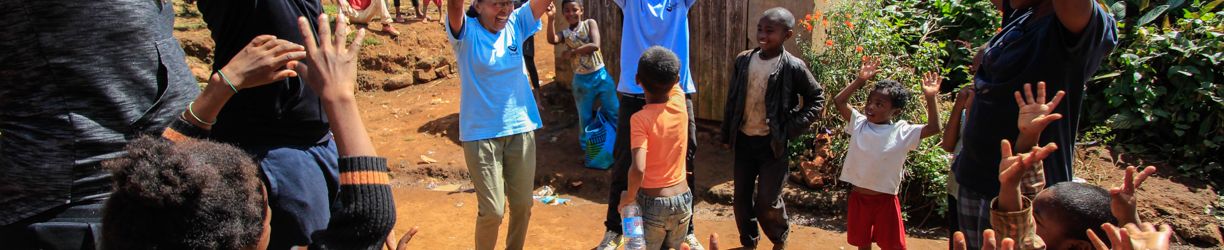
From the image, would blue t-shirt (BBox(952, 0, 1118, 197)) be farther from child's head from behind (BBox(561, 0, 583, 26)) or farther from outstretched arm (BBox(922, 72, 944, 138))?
child's head from behind (BBox(561, 0, 583, 26))

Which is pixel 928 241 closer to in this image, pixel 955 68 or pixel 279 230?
pixel 955 68

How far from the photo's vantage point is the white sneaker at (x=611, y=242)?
4.88 m

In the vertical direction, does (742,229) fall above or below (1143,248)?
below

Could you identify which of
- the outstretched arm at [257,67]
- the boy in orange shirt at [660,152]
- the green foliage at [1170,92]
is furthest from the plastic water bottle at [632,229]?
the green foliage at [1170,92]

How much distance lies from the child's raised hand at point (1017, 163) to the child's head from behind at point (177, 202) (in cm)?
192

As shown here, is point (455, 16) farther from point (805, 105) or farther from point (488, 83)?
point (805, 105)

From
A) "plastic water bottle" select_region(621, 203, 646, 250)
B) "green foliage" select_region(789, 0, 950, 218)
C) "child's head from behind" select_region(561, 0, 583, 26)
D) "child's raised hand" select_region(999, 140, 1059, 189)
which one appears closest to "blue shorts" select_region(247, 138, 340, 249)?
"plastic water bottle" select_region(621, 203, 646, 250)

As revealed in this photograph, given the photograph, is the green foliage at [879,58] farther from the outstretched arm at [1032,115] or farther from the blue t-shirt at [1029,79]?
the outstretched arm at [1032,115]

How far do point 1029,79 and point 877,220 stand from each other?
1489 mm

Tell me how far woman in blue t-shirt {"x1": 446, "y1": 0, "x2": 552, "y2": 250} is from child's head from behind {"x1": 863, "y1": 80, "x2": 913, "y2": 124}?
1646mm

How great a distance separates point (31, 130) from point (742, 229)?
11.3 feet

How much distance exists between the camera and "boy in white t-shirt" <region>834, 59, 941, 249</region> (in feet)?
13.1

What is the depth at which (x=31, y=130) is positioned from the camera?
233 centimetres

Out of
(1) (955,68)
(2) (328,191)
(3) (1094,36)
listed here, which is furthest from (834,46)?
(2) (328,191)
